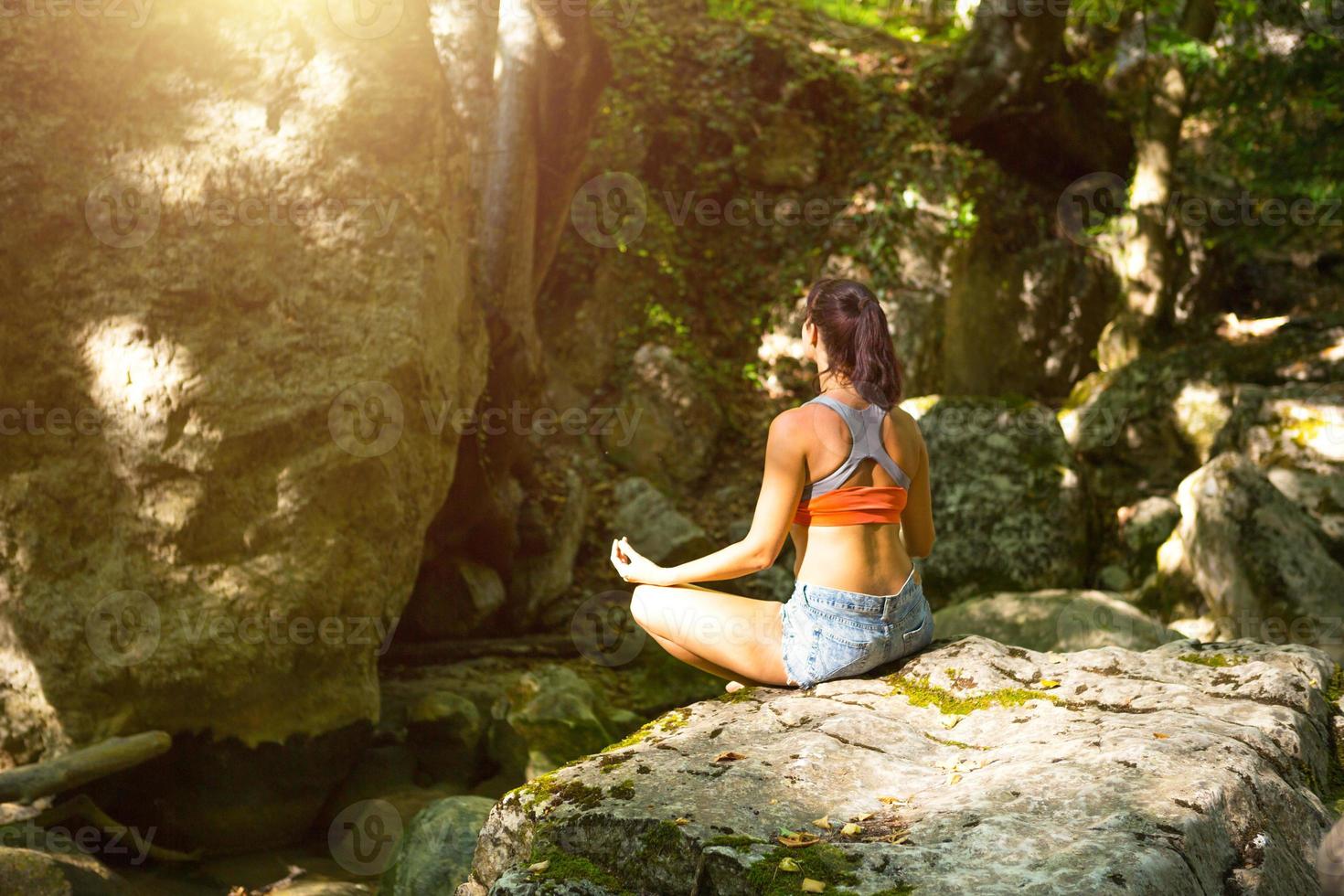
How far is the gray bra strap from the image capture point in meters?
3.43

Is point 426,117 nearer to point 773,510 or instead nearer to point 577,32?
point 577,32

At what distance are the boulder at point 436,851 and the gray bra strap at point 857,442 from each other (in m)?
2.60

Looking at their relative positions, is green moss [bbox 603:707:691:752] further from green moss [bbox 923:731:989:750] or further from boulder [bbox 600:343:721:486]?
boulder [bbox 600:343:721:486]

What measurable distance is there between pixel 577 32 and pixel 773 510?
590 cm

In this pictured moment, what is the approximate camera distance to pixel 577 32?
8.05 metres

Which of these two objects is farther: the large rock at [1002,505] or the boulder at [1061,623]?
the large rock at [1002,505]

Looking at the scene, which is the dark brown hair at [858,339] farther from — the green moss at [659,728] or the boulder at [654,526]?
the boulder at [654,526]

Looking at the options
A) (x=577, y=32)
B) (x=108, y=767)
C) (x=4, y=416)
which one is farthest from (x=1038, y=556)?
(x=4, y=416)

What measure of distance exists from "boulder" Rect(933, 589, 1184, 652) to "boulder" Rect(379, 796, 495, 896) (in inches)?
121

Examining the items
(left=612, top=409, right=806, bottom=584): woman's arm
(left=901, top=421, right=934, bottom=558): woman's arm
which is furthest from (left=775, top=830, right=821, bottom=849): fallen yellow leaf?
(left=901, top=421, right=934, bottom=558): woman's arm

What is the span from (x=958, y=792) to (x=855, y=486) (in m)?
1.09

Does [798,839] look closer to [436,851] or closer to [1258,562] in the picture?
[436,851]

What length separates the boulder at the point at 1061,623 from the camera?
21.4 feet

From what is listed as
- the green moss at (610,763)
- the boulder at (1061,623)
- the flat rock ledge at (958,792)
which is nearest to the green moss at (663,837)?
the flat rock ledge at (958,792)
